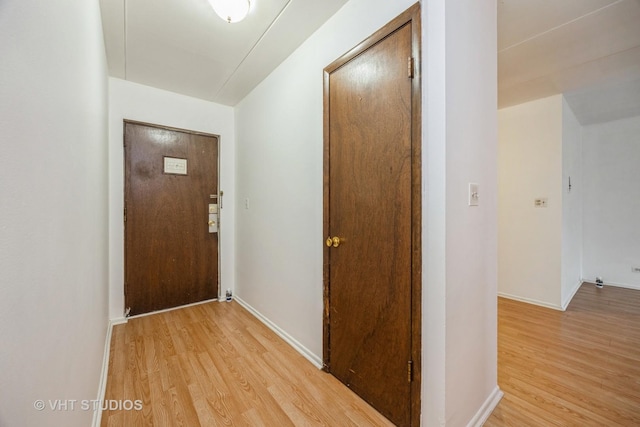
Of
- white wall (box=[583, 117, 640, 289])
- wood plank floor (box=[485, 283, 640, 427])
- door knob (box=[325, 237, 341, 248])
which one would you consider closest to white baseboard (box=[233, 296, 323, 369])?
door knob (box=[325, 237, 341, 248])

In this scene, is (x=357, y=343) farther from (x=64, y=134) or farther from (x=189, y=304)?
(x=189, y=304)

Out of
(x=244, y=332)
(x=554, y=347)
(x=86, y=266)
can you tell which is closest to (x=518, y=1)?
(x=554, y=347)

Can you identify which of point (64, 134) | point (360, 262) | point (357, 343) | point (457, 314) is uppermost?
point (64, 134)

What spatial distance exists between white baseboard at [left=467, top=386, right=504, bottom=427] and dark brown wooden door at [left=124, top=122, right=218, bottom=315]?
287cm

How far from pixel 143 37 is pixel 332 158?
1.82 metres

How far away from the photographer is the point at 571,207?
3.35 meters

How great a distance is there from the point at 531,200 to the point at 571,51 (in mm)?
1682

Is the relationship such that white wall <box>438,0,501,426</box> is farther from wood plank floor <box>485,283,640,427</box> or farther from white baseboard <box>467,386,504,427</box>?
wood plank floor <box>485,283,640,427</box>

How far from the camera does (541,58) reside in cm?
224

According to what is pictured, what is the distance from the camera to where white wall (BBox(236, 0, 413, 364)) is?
1.75 m

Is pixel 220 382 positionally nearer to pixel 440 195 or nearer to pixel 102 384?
pixel 102 384

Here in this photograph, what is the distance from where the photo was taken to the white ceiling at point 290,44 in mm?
1688

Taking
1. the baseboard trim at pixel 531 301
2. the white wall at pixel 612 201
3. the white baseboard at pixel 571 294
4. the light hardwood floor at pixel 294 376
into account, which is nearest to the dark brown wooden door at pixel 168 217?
the light hardwood floor at pixel 294 376

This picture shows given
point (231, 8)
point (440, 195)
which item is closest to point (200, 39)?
point (231, 8)
